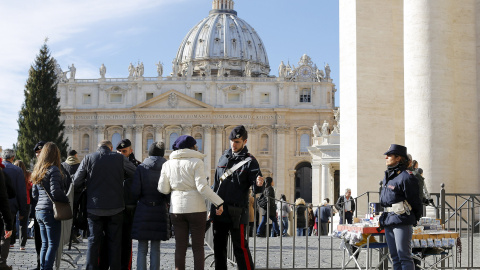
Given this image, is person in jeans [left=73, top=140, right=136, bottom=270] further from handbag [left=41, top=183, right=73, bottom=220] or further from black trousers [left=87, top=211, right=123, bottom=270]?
handbag [left=41, top=183, right=73, bottom=220]

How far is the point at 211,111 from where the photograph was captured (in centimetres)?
7125

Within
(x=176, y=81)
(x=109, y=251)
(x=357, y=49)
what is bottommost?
(x=109, y=251)

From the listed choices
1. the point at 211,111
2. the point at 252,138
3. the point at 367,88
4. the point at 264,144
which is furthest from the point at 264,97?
the point at 367,88

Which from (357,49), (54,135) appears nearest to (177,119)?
(54,135)

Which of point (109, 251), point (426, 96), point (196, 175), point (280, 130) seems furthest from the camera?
point (280, 130)

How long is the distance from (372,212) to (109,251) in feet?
9.29

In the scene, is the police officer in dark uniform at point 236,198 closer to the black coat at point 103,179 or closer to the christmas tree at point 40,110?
the black coat at point 103,179

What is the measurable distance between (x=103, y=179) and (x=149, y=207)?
0.58m

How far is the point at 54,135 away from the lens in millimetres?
→ 51719

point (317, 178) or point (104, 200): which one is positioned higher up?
point (104, 200)

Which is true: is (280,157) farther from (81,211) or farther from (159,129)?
(81,211)

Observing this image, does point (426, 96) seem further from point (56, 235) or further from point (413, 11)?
point (56, 235)

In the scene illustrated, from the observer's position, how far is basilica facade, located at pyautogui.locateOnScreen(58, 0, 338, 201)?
7100cm

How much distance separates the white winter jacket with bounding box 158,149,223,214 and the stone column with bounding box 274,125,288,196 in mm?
62908
